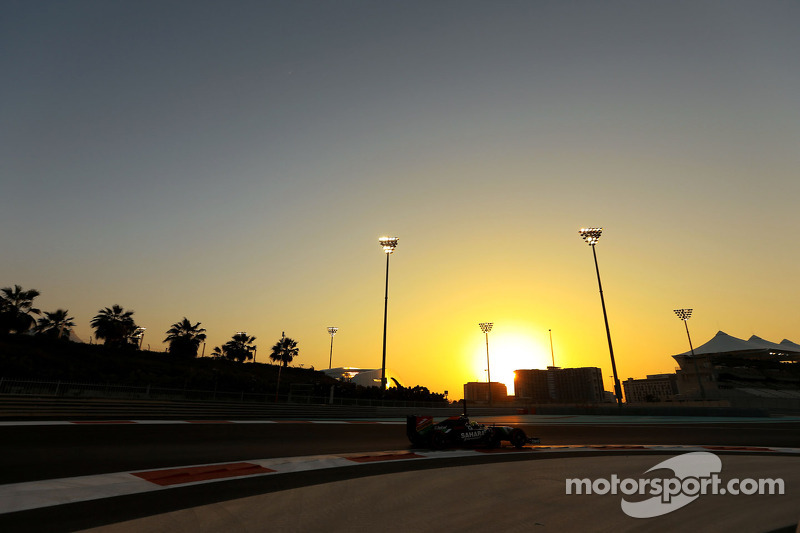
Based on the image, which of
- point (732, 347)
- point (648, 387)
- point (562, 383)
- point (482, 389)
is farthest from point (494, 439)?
point (562, 383)

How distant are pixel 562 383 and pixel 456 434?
185 metres

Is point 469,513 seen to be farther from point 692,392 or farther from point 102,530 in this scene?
point 692,392

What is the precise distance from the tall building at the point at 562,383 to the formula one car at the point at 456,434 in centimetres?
17082

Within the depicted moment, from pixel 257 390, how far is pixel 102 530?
113 feet

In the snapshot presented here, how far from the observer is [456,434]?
12594 mm

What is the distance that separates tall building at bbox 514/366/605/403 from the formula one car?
6725 inches

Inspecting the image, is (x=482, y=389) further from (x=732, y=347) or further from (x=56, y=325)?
(x=56, y=325)

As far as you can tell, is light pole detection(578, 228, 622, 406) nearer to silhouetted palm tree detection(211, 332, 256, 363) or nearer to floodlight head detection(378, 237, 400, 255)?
floodlight head detection(378, 237, 400, 255)

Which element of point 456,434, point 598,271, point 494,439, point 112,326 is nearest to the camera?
point 456,434

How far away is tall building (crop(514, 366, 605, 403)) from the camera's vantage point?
6816 inches

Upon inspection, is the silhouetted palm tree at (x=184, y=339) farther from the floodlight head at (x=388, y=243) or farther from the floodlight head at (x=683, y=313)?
the floodlight head at (x=683, y=313)

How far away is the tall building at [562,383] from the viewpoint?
568ft

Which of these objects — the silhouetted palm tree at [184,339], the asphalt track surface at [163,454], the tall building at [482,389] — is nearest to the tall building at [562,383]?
the tall building at [482,389]

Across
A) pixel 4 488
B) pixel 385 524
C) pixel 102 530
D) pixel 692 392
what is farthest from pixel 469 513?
pixel 692 392
